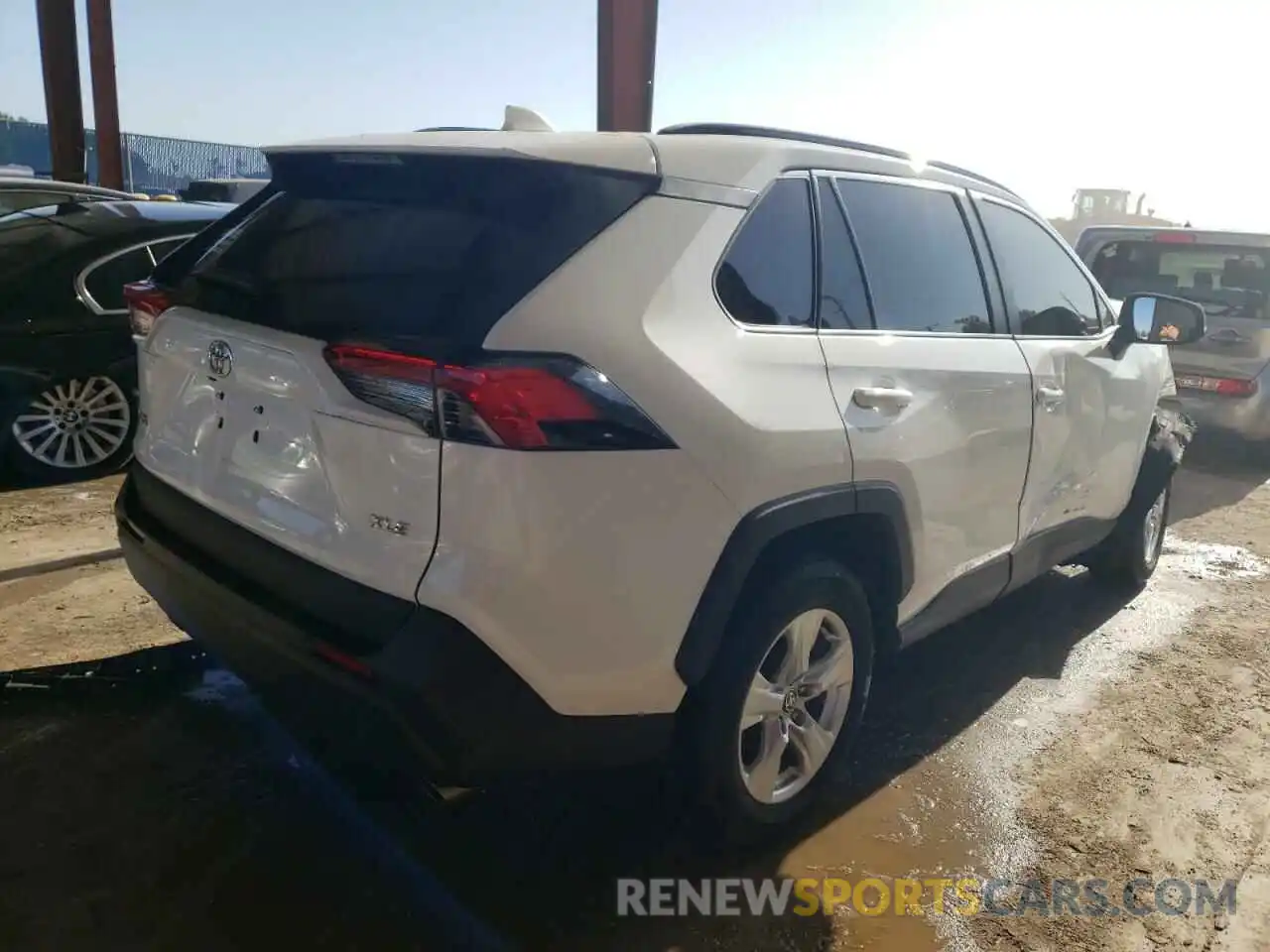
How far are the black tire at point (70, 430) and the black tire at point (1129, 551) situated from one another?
493 centimetres

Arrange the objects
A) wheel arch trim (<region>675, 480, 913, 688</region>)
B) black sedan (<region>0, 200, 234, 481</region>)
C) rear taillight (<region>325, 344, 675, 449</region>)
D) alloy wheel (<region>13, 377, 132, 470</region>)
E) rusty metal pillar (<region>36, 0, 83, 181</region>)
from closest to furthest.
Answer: rear taillight (<region>325, 344, 675, 449</region>) → wheel arch trim (<region>675, 480, 913, 688</region>) → black sedan (<region>0, 200, 234, 481</region>) → alloy wheel (<region>13, 377, 132, 470</region>) → rusty metal pillar (<region>36, 0, 83, 181</region>)

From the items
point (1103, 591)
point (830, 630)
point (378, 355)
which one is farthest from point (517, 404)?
point (1103, 591)

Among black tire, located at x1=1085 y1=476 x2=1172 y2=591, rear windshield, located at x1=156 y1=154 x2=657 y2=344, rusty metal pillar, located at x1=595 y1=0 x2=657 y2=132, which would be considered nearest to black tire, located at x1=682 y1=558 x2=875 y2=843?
rear windshield, located at x1=156 y1=154 x2=657 y2=344

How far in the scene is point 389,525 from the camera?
2.04 m

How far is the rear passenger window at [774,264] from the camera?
7.85ft

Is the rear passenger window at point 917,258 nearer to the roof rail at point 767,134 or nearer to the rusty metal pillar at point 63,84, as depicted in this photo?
the roof rail at point 767,134

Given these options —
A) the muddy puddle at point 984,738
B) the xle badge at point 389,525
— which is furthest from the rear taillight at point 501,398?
the muddy puddle at point 984,738

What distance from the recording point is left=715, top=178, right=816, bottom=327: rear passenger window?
2.39m

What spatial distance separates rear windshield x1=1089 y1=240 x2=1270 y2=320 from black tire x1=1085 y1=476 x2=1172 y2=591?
340 centimetres

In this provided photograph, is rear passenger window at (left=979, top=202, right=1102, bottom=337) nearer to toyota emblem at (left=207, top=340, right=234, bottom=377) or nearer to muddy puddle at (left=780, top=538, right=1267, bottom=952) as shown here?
muddy puddle at (left=780, top=538, right=1267, bottom=952)

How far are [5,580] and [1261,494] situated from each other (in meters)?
7.56

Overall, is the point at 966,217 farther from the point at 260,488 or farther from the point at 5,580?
the point at 5,580

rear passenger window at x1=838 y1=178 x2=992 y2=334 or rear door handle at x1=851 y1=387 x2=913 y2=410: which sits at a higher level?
rear passenger window at x1=838 y1=178 x2=992 y2=334

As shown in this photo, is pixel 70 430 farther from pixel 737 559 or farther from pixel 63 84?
pixel 63 84
